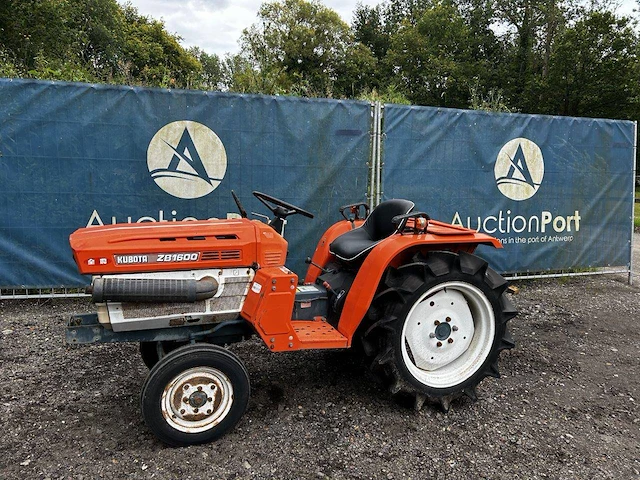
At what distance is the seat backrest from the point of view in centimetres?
352

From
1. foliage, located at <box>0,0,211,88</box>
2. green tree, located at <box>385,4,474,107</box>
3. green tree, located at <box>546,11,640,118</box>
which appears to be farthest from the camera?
green tree, located at <box>385,4,474,107</box>

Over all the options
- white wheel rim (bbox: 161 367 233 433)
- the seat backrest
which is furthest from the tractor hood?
the seat backrest

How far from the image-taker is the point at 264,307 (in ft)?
9.09

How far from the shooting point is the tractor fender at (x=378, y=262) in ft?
9.79

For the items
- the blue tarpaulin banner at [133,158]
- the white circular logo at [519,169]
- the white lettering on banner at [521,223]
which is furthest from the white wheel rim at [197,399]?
the white circular logo at [519,169]

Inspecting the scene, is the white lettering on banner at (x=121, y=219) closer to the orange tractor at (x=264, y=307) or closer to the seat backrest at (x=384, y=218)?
the seat backrest at (x=384, y=218)

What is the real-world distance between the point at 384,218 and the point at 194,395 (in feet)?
5.98

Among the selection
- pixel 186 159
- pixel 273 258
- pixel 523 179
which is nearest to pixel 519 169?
pixel 523 179

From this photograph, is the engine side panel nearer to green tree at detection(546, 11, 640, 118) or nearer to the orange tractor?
the orange tractor

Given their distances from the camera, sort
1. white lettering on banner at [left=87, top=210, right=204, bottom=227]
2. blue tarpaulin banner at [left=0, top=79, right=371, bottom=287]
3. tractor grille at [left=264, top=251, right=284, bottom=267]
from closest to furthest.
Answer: tractor grille at [left=264, top=251, right=284, bottom=267] → blue tarpaulin banner at [left=0, top=79, right=371, bottom=287] → white lettering on banner at [left=87, top=210, right=204, bottom=227]

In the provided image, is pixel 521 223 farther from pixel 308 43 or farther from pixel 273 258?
pixel 308 43

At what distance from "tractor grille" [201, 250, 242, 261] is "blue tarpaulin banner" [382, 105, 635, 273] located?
2934mm

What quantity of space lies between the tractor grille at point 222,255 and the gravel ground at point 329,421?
0.98 metres

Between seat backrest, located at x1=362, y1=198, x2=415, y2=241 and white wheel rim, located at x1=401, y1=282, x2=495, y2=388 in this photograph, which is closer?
white wheel rim, located at x1=401, y1=282, x2=495, y2=388
